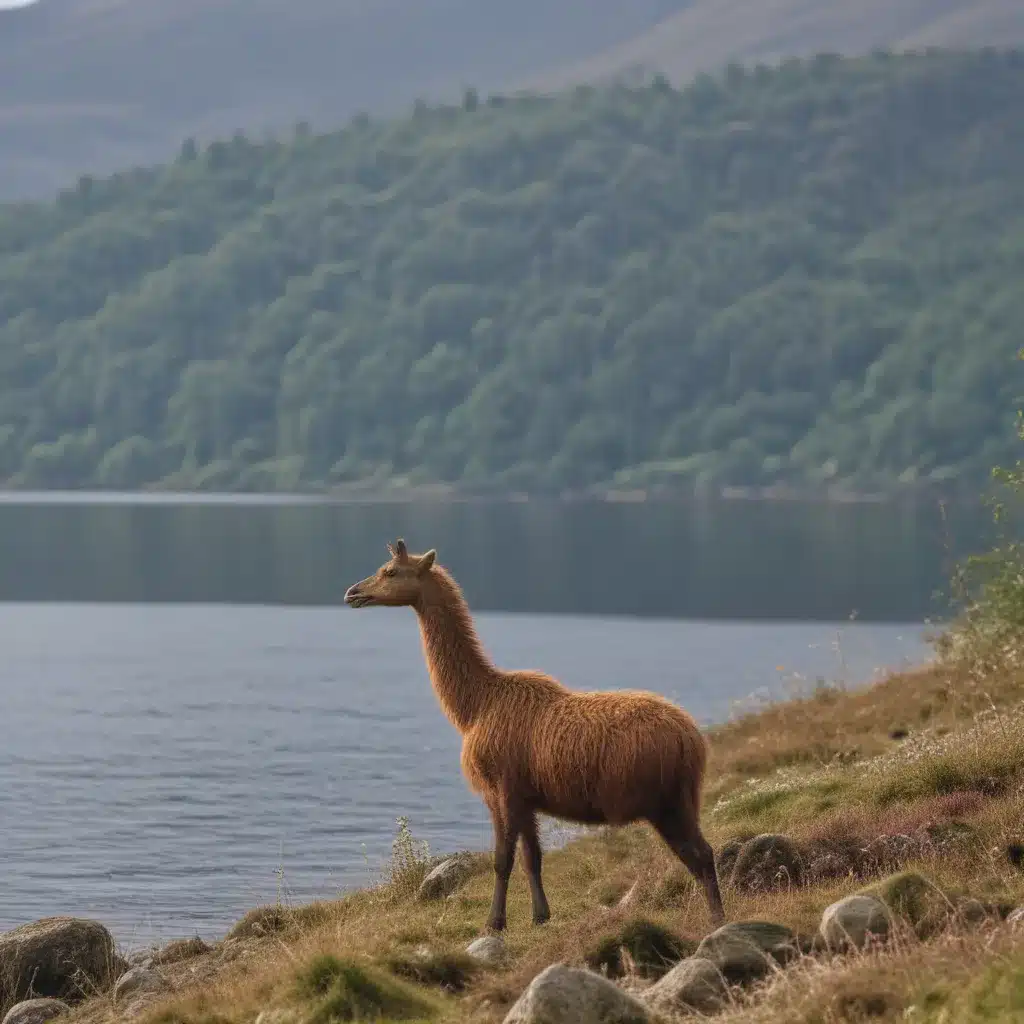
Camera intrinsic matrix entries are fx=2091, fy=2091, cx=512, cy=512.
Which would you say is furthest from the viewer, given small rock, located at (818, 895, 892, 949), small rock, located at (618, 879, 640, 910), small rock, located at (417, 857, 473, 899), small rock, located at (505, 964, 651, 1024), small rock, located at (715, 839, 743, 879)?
small rock, located at (417, 857, 473, 899)

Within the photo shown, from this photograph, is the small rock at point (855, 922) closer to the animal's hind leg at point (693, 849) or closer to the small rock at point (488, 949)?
the animal's hind leg at point (693, 849)

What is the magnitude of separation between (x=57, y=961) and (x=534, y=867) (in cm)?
450

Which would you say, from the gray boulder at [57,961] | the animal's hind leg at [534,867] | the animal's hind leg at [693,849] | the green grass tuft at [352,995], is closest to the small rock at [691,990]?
the green grass tuft at [352,995]

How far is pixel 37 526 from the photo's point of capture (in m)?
135

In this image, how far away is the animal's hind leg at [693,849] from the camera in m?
15.1

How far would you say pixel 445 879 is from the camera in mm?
19359

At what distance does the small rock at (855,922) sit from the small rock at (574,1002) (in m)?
1.66

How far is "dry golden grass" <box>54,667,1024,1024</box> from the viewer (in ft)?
37.5

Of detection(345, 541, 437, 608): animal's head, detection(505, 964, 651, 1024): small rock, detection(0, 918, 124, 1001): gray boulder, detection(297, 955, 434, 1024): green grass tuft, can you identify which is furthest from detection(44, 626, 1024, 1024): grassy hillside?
detection(345, 541, 437, 608): animal's head

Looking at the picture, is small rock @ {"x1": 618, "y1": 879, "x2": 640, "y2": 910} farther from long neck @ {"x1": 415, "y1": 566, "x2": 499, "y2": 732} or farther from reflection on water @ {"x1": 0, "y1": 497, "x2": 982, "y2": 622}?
reflection on water @ {"x1": 0, "y1": 497, "x2": 982, "y2": 622}

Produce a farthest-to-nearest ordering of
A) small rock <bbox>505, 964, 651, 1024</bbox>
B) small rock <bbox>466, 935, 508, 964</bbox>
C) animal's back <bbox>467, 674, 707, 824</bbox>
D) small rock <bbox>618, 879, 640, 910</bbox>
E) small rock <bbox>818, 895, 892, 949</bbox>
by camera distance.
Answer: small rock <bbox>618, 879, 640, 910</bbox> < animal's back <bbox>467, 674, 707, 824</bbox> < small rock <bbox>466, 935, 508, 964</bbox> < small rock <bbox>818, 895, 892, 949</bbox> < small rock <bbox>505, 964, 651, 1024</bbox>

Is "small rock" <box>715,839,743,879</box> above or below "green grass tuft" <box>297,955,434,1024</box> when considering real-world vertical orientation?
below

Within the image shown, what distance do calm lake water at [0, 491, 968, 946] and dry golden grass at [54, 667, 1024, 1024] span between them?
211 inches

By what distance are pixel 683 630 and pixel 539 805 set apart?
51.1 metres
